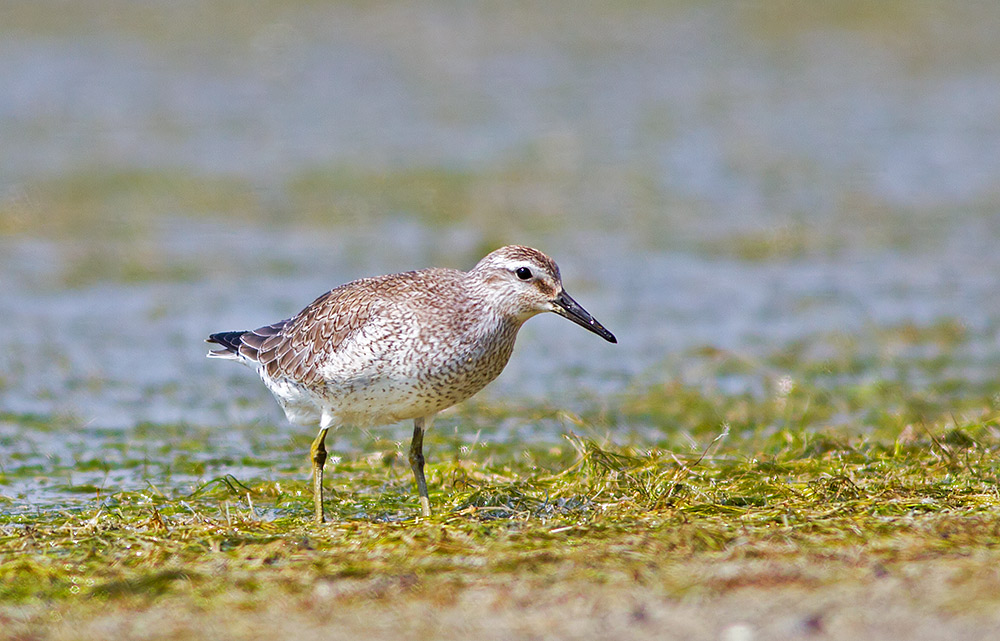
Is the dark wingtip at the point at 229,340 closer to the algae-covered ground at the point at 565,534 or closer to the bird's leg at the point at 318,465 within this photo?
the algae-covered ground at the point at 565,534

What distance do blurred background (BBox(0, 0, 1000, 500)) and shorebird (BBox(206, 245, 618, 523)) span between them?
6.94 ft

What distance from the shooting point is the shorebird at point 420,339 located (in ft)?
20.9

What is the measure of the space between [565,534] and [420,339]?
1.20 metres

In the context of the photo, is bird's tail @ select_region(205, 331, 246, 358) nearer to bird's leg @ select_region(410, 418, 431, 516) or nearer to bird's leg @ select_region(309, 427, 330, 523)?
bird's leg @ select_region(309, 427, 330, 523)

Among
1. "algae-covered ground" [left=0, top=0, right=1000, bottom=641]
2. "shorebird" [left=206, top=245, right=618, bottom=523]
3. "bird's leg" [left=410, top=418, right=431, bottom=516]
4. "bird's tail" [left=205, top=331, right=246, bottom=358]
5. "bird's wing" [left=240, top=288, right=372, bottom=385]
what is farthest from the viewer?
"bird's tail" [left=205, top=331, right=246, bottom=358]

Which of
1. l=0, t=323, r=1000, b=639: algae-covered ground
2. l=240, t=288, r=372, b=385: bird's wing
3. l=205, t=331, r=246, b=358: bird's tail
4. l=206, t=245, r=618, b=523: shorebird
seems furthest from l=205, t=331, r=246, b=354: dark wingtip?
l=206, t=245, r=618, b=523: shorebird

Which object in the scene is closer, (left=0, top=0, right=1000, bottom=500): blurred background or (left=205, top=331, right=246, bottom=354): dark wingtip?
(left=205, top=331, right=246, bottom=354): dark wingtip

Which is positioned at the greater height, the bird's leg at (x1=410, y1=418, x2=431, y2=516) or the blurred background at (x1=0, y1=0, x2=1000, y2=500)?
the blurred background at (x1=0, y1=0, x2=1000, y2=500)

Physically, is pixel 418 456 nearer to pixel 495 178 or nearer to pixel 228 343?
pixel 228 343

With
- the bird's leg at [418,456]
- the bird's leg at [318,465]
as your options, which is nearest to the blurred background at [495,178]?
the bird's leg at [318,465]

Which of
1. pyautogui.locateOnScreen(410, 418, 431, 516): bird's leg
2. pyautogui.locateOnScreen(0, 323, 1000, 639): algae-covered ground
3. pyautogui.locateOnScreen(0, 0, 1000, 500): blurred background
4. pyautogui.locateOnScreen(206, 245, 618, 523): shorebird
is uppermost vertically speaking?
pyautogui.locateOnScreen(0, 0, 1000, 500): blurred background

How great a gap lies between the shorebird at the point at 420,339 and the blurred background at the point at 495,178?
212 centimetres

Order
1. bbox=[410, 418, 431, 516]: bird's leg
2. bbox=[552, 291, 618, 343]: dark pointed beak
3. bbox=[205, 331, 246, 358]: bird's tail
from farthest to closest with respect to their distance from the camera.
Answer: bbox=[205, 331, 246, 358]: bird's tail
bbox=[410, 418, 431, 516]: bird's leg
bbox=[552, 291, 618, 343]: dark pointed beak

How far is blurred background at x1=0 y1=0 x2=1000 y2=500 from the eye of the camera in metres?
10.1
